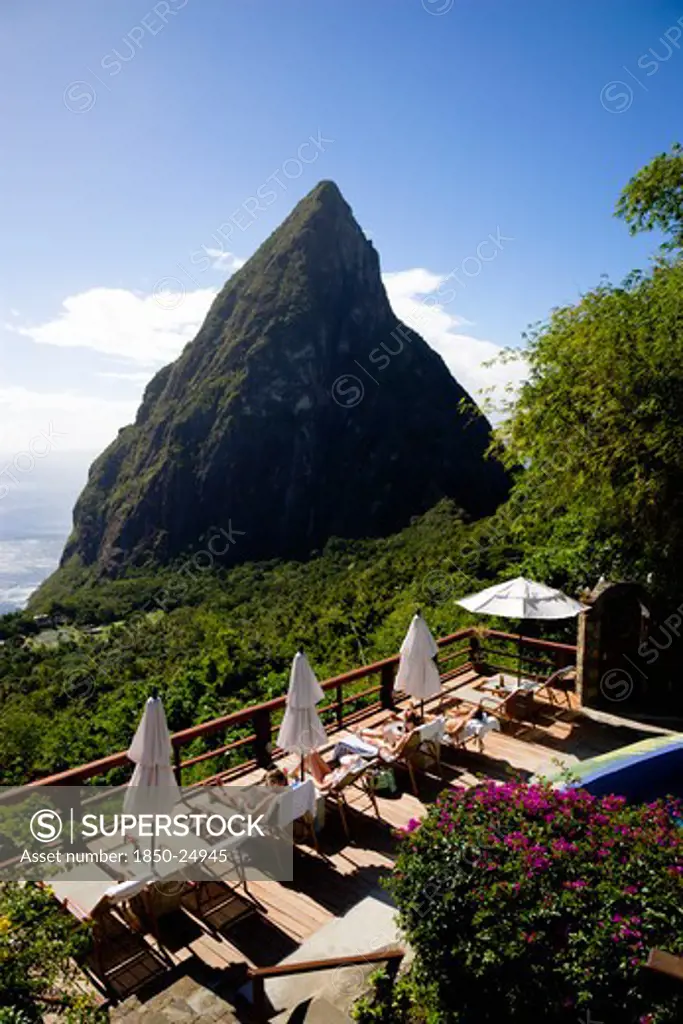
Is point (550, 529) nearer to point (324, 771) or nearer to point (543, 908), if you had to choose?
point (324, 771)

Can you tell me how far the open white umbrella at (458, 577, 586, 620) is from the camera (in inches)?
368

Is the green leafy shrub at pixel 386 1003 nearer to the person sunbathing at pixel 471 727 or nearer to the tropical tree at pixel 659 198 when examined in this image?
the person sunbathing at pixel 471 727

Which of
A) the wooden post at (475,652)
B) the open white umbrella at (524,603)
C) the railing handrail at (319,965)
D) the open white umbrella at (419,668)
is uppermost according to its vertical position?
the open white umbrella at (524,603)

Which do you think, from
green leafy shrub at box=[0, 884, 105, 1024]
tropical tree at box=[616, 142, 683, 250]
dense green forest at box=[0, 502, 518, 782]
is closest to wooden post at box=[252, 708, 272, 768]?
green leafy shrub at box=[0, 884, 105, 1024]

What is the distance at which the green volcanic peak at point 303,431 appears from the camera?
97.3 metres

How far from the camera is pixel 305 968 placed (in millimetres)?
4199

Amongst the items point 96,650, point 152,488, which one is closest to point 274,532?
point 152,488

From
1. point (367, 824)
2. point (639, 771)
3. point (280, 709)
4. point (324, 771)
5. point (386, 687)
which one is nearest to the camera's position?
point (367, 824)

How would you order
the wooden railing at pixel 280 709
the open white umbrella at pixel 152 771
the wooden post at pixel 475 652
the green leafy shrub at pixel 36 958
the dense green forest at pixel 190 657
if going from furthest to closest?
the dense green forest at pixel 190 657 → the wooden post at pixel 475 652 → the wooden railing at pixel 280 709 → the open white umbrella at pixel 152 771 → the green leafy shrub at pixel 36 958

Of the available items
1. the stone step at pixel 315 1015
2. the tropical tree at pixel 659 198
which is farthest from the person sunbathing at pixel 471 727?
the tropical tree at pixel 659 198

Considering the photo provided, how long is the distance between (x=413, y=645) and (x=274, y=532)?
93.2 meters

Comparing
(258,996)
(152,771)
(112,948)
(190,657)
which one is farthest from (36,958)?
(190,657)

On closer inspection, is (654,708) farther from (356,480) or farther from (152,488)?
(152,488)

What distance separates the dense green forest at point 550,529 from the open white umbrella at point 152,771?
24.0 ft
